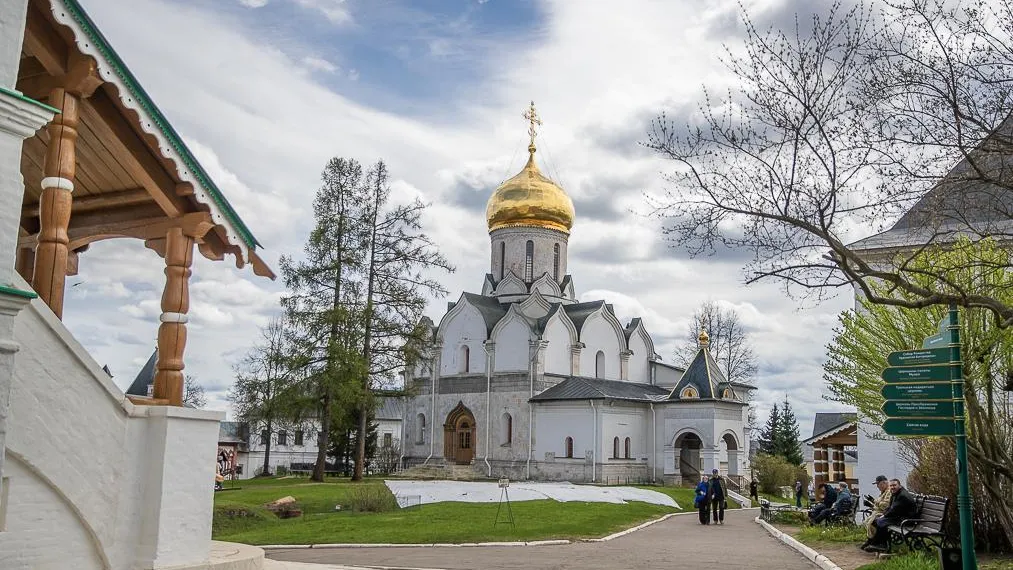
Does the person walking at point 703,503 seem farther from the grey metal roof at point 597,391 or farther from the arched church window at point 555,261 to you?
the arched church window at point 555,261

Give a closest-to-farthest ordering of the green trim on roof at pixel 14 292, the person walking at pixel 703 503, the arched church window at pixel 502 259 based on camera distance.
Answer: the green trim on roof at pixel 14 292, the person walking at pixel 703 503, the arched church window at pixel 502 259

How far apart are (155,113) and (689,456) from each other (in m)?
35.8

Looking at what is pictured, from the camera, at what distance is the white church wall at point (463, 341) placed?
41.7 m

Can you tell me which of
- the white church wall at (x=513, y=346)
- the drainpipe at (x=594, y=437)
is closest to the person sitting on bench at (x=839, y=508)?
the drainpipe at (x=594, y=437)

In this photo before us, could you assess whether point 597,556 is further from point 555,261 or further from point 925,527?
point 555,261

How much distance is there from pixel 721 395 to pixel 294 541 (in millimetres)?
26642

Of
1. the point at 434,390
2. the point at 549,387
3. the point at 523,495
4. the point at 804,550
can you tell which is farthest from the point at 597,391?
the point at 804,550

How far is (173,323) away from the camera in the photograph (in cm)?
786

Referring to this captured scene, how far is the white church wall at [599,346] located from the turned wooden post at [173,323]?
33958 millimetres

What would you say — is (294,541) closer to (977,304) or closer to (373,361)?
(977,304)

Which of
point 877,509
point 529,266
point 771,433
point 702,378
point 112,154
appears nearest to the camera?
point 112,154

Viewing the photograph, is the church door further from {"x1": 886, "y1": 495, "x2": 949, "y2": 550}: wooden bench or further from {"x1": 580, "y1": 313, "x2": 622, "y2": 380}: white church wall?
{"x1": 886, "y1": 495, "x2": 949, "y2": 550}: wooden bench

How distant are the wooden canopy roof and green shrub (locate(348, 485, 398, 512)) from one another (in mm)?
12367

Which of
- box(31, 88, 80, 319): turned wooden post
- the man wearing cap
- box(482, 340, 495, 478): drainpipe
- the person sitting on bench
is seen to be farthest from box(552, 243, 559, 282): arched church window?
box(31, 88, 80, 319): turned wooden post
